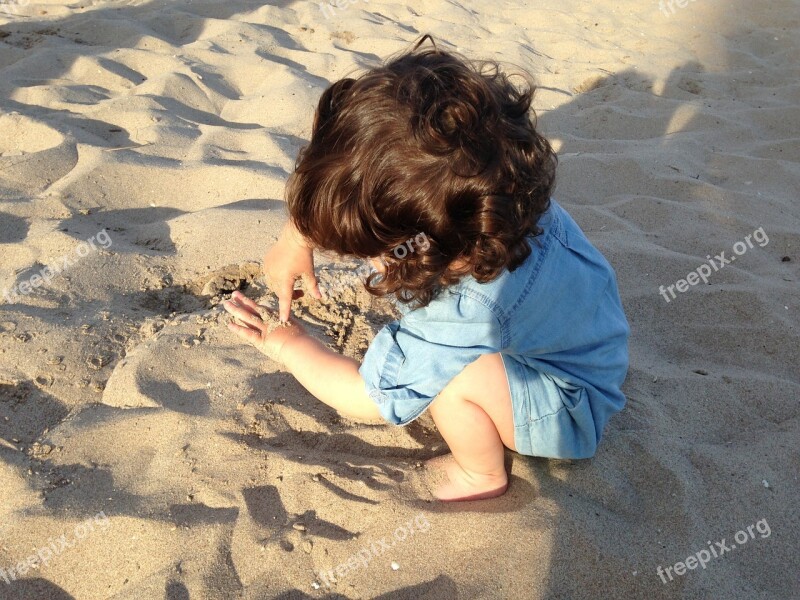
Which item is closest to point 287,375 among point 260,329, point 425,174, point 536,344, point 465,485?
point 260,329

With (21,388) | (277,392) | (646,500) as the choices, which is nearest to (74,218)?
(21,388)

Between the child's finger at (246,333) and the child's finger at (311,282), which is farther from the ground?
the child's finger at (311,282)

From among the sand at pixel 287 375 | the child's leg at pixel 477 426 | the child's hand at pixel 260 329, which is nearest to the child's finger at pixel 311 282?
the child's hand at pixel 260 329

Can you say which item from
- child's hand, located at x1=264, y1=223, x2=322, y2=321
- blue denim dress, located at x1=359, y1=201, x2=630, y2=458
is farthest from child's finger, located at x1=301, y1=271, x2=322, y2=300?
blue denim dress, located at x1=359, y1=201, x2=630, y2=458

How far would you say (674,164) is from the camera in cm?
299

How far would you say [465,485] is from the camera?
58.9 inches

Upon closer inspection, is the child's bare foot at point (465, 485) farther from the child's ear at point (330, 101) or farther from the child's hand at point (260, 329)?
the child's ear at point (330, 101)

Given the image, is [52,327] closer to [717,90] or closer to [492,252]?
[492,252]

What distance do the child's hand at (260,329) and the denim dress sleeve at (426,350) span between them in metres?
0.42

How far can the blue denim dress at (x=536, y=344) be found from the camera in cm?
128

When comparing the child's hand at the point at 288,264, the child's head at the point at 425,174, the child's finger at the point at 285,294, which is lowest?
the child's finger at the point at 285,294

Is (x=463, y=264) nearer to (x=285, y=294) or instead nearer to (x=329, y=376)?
(x=329, y=376)

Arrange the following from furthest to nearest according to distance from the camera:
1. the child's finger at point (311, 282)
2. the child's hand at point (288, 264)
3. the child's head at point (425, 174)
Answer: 1. the child's finger at point (311, 282)
2. the child's hand at point (288, 264)
3. the child's head at point (425, 174)

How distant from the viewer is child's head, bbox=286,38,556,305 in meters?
1.13
